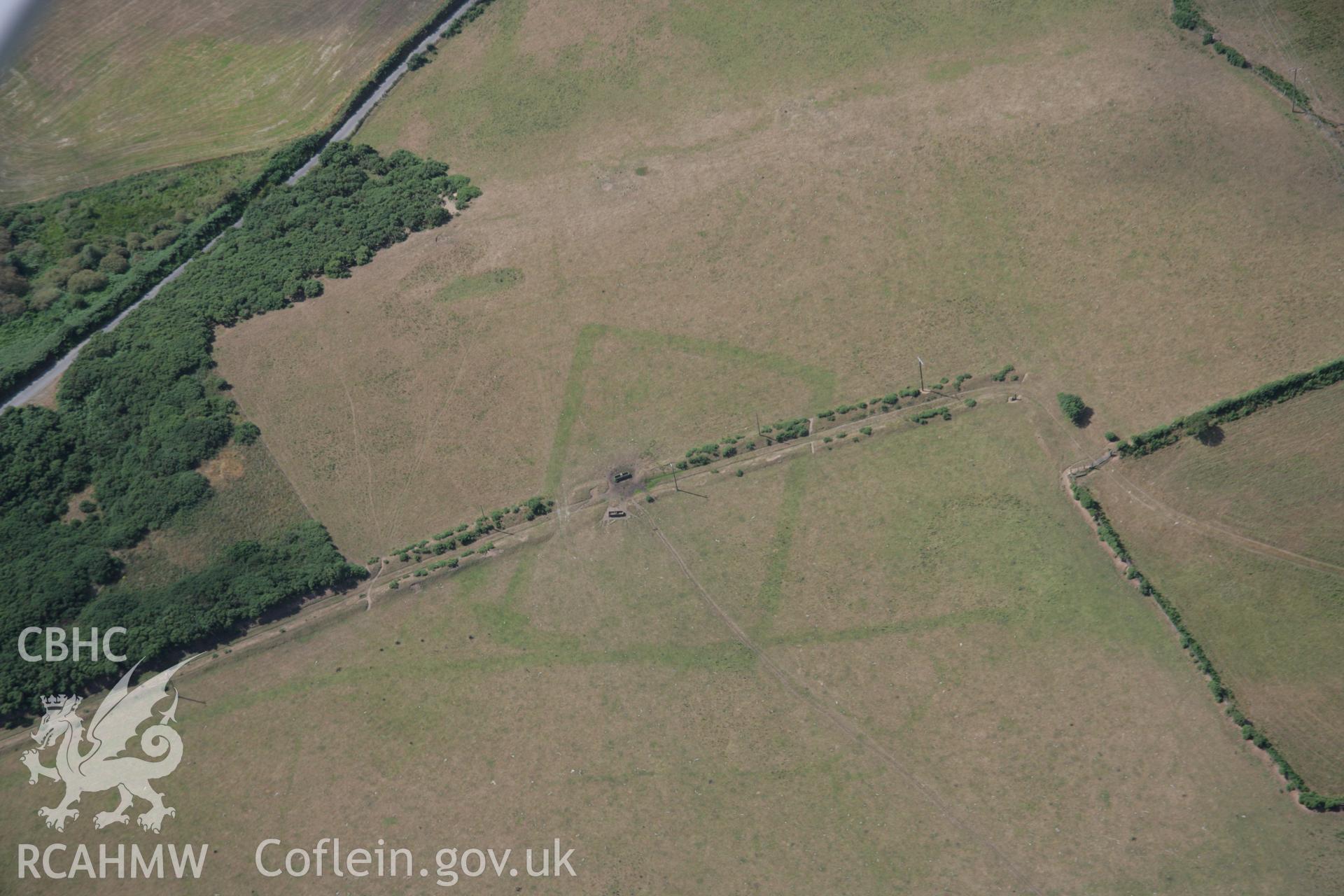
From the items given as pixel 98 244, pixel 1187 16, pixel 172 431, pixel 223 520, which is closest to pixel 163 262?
pixel 98 244

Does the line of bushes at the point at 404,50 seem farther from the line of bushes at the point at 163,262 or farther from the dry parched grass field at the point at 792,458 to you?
the line of bushes at the point at 163,262

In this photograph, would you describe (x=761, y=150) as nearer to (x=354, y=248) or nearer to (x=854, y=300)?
(x=854, y=300)

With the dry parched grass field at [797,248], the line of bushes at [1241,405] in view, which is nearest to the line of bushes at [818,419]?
the dry parched grass field at [797,248]

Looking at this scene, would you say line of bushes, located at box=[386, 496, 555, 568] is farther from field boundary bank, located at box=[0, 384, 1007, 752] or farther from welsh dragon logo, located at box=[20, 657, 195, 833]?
welsh dragon logo, located at box=[20, 657, 195, 833]

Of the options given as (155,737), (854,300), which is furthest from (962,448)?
(155,737)

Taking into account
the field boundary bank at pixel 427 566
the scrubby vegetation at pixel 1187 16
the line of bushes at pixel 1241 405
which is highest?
the scrubby vegetation at pixel 1187 16

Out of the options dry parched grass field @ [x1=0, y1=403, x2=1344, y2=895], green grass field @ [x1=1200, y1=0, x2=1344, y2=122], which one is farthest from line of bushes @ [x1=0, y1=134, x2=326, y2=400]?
green grass field @ [x1=1200, y1=0, x2=1344, y2=122]
